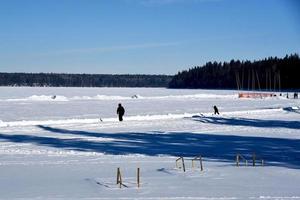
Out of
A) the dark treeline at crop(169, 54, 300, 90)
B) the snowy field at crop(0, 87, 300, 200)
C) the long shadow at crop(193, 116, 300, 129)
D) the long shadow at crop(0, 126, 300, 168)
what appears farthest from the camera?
the dark treeline at crop(169, 54, 300, 90)

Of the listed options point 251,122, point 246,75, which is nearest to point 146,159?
point 251,122

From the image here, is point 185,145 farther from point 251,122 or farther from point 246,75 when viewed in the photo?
point 246,75

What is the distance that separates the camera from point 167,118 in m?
34.8

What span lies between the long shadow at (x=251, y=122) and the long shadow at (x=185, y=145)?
667 centimetres

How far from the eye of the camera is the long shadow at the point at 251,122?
3064 centimetres

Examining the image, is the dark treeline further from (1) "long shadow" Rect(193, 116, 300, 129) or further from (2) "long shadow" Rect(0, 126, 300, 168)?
(2) "long shadow" Rect(0, 126, 300, 168)

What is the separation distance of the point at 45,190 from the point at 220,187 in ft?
12.9

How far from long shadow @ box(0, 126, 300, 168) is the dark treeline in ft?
236

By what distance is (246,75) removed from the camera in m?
130

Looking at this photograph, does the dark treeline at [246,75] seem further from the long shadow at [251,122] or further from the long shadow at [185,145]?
the long shadow at [185,145]

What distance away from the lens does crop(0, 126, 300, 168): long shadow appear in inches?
711

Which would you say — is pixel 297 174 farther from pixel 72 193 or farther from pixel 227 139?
pixel 227 139

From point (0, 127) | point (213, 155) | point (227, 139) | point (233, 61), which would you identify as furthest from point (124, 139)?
point (233, 61)

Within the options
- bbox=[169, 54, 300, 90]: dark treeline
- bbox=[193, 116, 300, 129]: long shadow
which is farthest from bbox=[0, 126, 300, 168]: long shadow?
bbox=[169, 54, 300, 90]: dark treeline
